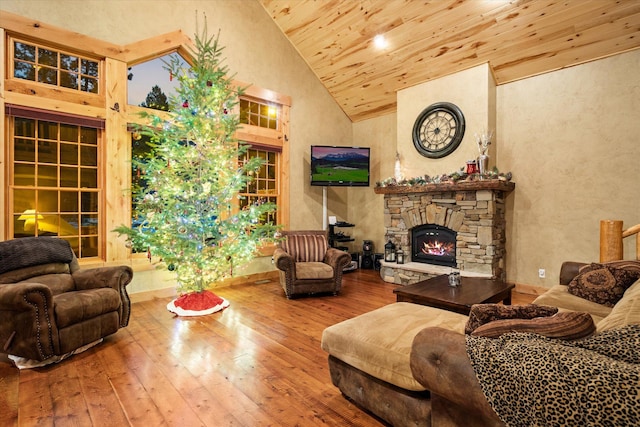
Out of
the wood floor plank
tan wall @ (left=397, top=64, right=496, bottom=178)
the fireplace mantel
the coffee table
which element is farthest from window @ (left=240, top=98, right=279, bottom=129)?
the wood floor plank

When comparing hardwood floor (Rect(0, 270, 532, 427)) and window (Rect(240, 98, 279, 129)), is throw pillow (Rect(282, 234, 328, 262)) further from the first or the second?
window (Rect(240, 98, 279, 129))

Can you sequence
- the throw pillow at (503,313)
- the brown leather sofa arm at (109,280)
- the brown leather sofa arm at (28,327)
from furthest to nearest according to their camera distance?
the brown leather sofa arm at (109,280) < the brown leather sofa arm at (28,327) < the throw pillow at (503,313)

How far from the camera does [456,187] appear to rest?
4582 mm

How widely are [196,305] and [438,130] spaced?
435 cm

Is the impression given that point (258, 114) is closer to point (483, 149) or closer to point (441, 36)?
point (441, 36)

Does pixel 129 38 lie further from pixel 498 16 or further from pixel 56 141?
pixel 498 16

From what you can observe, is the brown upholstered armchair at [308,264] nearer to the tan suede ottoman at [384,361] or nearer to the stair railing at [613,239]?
the tan suede ottoman at [384,361]

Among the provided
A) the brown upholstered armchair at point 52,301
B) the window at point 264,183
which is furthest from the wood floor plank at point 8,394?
the window at point 264,183

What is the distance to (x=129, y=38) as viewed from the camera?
4160 mm

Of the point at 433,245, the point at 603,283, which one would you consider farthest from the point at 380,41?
the point at 603,283

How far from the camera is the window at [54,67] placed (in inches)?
140

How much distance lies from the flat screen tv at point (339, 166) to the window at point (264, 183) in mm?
702

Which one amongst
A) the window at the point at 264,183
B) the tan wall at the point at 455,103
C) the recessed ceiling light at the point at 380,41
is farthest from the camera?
the window at the point at 264,183

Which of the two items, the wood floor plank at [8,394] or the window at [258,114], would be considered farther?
the window at [258,114]
